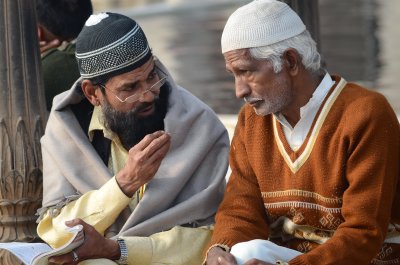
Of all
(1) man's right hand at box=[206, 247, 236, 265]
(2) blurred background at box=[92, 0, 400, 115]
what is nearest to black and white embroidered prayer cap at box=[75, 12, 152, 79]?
(1) man's right hand at box=[206, 247, 236, 265]

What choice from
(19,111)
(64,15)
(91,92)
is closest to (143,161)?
(91,92)

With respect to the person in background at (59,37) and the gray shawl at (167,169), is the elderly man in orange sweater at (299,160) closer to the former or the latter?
the gray shawl at (167,169)

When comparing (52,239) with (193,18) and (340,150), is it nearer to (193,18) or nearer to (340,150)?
(340,150)

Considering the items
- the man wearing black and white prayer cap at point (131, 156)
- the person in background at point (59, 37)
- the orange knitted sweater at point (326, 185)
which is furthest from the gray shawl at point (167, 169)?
the person in background at point (59, 37)

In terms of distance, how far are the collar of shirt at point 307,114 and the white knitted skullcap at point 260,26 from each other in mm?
228

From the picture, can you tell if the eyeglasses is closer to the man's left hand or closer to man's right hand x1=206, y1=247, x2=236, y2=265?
the man's left hand

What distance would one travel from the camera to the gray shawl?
5.19 metres

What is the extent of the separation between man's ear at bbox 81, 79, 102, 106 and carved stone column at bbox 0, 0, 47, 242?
529 millimetres

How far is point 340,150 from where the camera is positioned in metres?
4.62

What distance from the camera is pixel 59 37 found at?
22.7 feet

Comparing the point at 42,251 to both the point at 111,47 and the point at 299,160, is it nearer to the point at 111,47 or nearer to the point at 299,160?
the point at 111,47

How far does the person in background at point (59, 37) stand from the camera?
6594mm

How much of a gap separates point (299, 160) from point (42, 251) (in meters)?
1.08

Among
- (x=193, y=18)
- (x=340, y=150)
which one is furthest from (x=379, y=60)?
(x=340, y=150)
